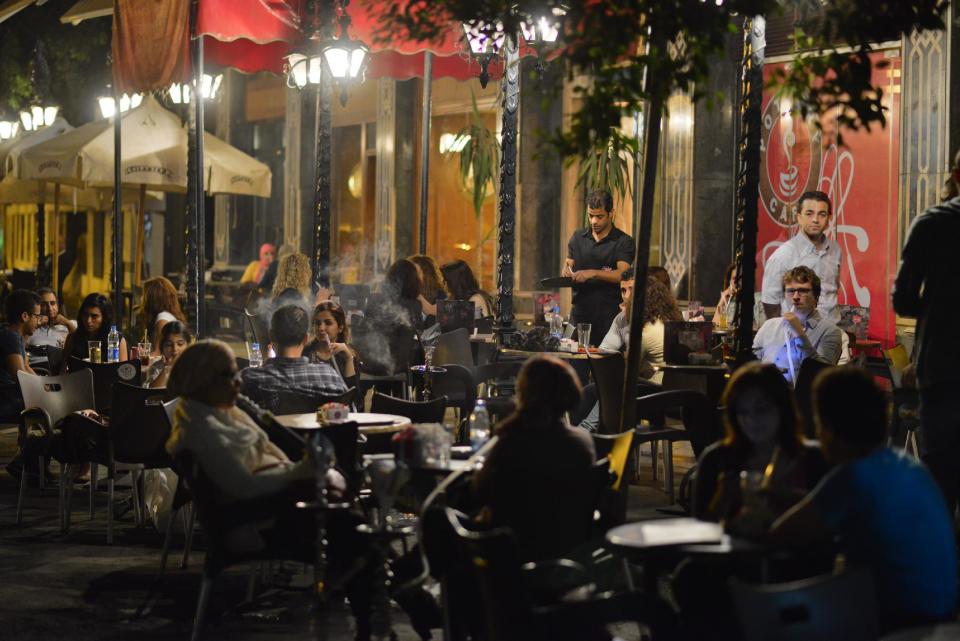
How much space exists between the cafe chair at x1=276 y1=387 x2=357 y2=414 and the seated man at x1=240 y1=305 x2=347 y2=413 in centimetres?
2

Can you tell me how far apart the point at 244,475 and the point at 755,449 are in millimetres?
2085

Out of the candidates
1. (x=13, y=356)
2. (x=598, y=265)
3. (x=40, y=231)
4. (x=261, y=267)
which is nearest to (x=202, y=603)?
(x=13, y=356)

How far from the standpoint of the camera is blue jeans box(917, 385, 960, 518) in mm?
6297

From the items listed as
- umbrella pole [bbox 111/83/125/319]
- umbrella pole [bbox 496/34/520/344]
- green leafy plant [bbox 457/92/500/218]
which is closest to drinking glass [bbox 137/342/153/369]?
umbrella pole [bbox 496/34/520/344]

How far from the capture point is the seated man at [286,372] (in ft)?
25.4

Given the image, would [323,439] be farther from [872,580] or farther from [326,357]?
[326,357]

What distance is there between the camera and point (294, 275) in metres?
12.8

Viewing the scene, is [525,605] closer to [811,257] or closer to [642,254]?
[642,254]

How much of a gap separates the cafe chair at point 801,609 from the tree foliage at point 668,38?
224 cm

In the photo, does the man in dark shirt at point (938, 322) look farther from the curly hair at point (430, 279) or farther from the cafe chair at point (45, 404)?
the curly hair at point (430, 279)

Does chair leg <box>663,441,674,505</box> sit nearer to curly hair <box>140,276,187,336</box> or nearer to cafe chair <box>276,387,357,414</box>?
cafe chair <box>276,387,357,414</box>

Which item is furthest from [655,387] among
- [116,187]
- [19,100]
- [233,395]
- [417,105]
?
[19,100]

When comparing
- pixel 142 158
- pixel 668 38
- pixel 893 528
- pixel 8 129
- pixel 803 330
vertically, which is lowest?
pixel 893 528

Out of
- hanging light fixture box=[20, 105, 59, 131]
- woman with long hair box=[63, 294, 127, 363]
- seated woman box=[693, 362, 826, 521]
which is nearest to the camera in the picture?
seated woman box=[693, 362, 826, 521]
